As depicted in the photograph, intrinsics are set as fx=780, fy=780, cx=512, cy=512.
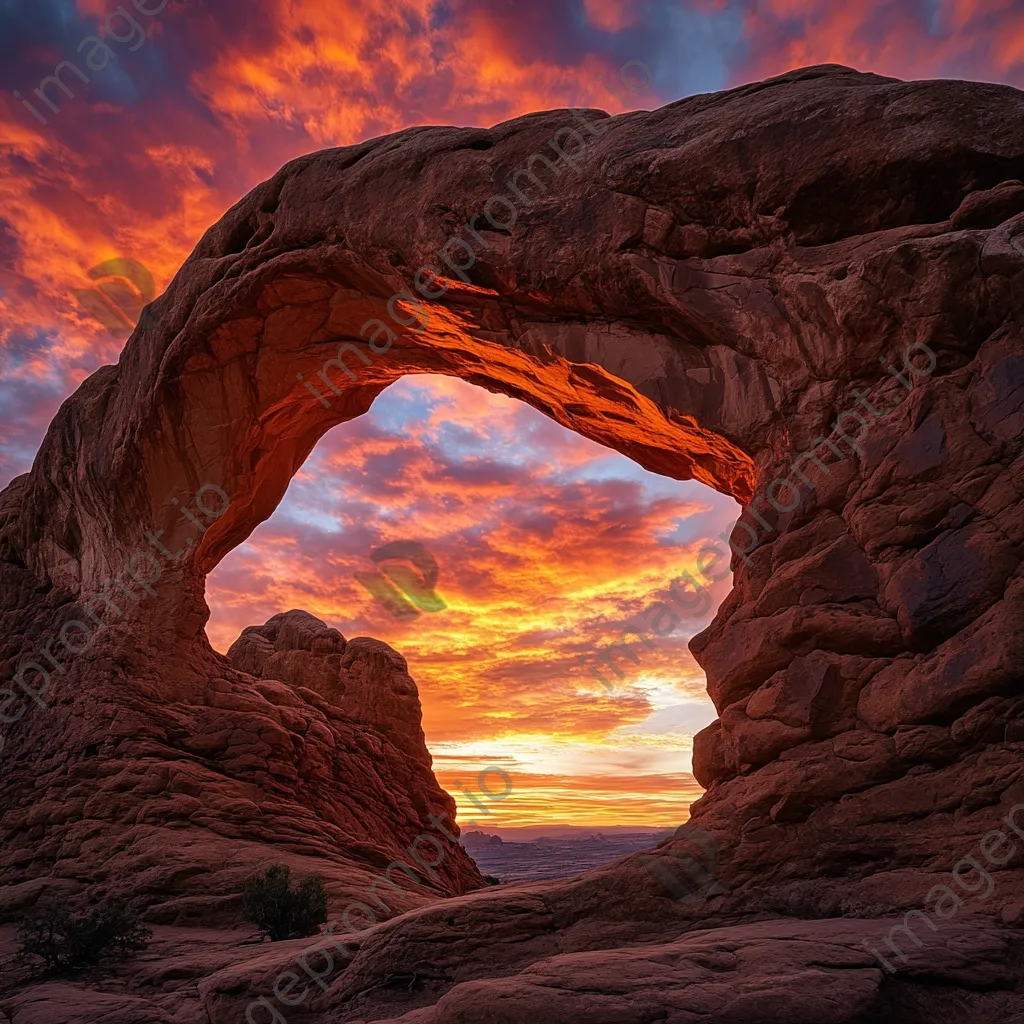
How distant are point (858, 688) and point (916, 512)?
1957mm

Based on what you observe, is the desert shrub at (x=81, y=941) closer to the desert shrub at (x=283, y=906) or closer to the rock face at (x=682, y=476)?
the desert shrub at (x=283, y=906)

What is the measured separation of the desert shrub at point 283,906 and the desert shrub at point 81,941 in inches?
52.8

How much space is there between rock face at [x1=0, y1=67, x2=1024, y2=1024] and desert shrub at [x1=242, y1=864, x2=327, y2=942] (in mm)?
1797

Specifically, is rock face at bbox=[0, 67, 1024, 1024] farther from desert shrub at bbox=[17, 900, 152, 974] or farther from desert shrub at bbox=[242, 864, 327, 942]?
desert shrub at bbox=[17, 900, 152, 974]

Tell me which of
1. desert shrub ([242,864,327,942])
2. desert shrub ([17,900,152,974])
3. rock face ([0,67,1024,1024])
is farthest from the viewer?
desert shrub ([242,864,327,942])

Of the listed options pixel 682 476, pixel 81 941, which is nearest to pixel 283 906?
pixel 81 941

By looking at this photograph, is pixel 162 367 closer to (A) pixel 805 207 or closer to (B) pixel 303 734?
(B) pixel 303 734

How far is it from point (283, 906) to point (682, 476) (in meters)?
9.67

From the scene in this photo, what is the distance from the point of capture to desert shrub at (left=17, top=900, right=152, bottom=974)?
372 inches

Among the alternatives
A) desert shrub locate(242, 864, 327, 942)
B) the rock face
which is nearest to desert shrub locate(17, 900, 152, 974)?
desert shrub locate(242, 864, 327, 942)

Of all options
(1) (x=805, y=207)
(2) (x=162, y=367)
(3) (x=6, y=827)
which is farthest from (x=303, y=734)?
(1) (x=805, y=207)

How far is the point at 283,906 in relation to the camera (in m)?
10.3

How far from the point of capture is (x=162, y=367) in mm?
16250

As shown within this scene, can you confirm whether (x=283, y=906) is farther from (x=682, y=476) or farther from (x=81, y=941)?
(x=682, y=476)
